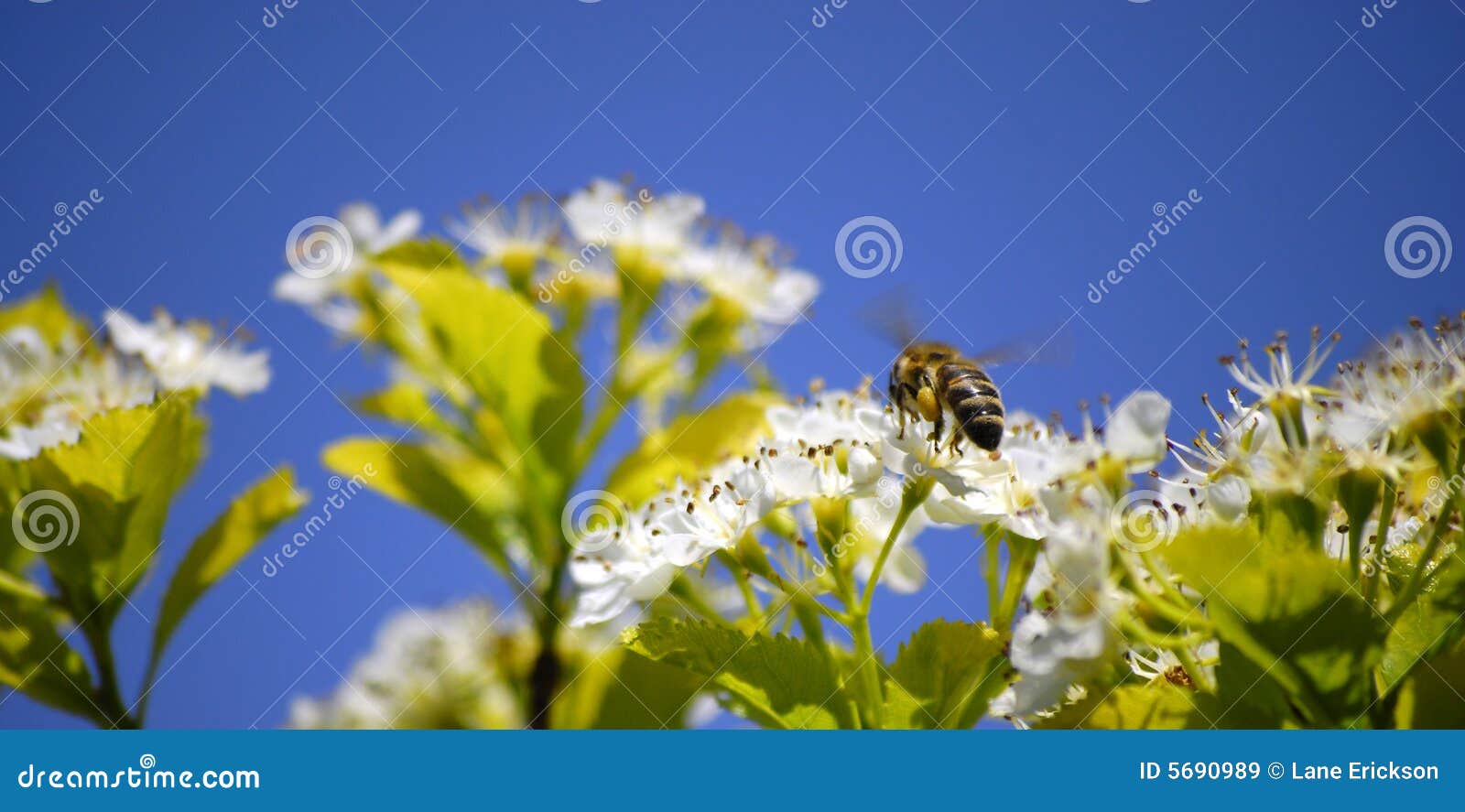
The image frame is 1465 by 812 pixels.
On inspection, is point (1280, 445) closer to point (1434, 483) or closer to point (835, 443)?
point (1434, 483)

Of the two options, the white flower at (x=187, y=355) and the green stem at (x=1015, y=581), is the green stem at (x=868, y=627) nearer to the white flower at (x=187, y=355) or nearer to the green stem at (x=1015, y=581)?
the green stem at (x=1015, y=581)

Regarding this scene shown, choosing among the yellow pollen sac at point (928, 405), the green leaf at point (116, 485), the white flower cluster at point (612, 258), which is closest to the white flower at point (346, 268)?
the white flower cluster at point (612, 258)

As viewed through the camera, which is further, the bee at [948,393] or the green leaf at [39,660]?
the green leaf at [39,660]

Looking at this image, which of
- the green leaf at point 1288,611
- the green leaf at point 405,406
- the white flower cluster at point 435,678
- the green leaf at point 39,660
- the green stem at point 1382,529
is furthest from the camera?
the white flower cluster at point 435,678

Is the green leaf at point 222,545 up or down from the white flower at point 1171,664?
up

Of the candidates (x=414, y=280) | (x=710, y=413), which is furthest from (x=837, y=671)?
(x=414, y=280)

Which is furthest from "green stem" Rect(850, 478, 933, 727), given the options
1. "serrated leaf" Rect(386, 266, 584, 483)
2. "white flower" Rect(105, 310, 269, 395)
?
"white flower" Rect(105, 310, 269, 395)

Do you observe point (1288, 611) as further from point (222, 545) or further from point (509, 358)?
point (222, 545)

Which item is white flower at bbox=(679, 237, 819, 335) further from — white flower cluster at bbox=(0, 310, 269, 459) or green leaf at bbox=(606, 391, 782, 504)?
white flower cluster at bbox=(0, 310, 269, 459)
